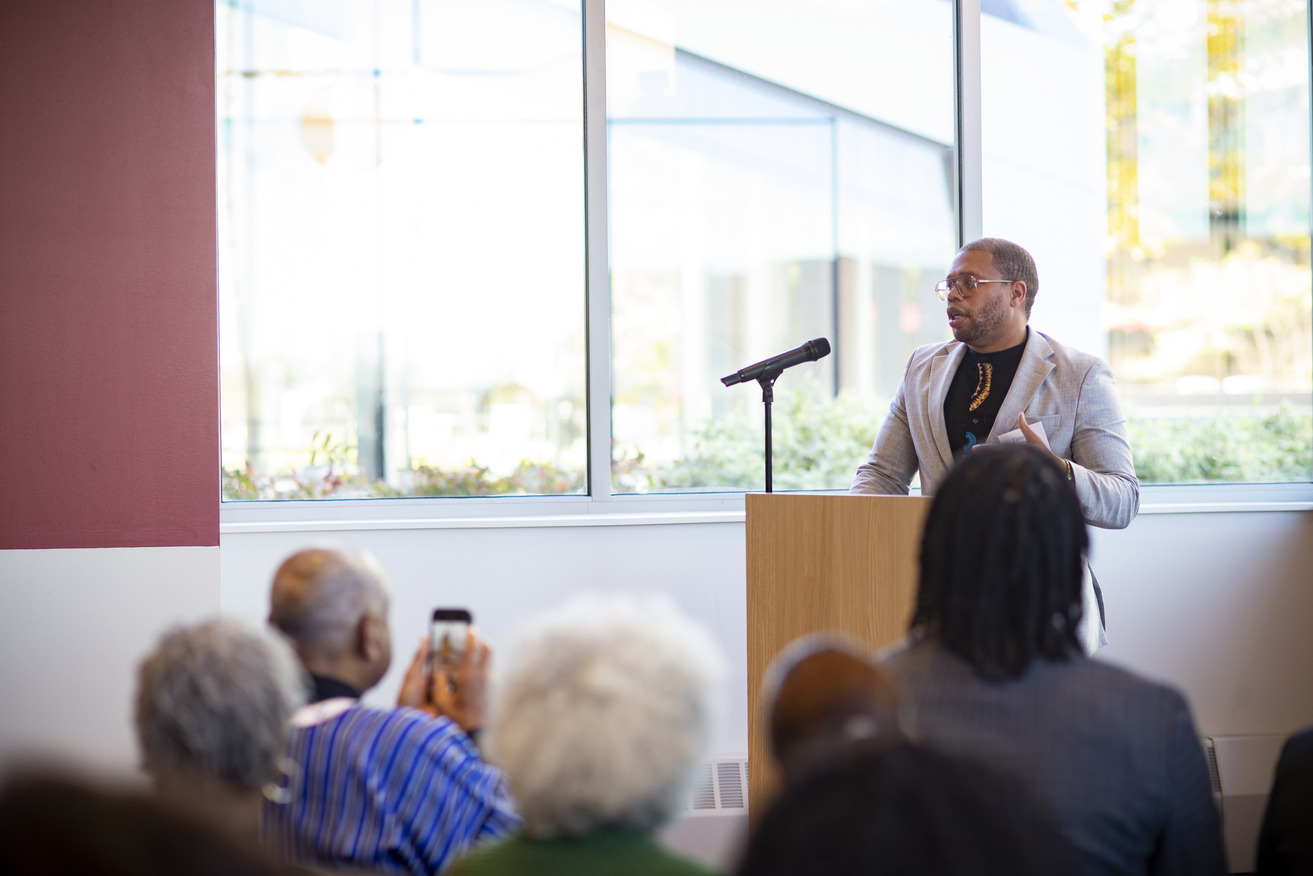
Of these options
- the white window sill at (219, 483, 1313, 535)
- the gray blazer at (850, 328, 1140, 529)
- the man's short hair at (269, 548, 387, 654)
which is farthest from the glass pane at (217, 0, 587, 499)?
the man's short hair at (269, 548, 387, 654)

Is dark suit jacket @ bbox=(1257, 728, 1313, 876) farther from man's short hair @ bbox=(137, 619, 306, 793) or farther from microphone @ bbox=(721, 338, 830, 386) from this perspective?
microphone @ bbox=(721, 338, 830, 386)

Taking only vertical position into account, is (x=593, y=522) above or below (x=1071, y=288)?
below

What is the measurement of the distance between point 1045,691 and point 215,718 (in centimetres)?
100

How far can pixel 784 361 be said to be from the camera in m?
3.05

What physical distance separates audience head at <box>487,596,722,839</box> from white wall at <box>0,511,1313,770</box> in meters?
2.16

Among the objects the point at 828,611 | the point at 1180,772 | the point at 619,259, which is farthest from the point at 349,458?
the point at 1180,772

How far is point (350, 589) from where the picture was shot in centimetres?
179

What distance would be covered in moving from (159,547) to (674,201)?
2120mm

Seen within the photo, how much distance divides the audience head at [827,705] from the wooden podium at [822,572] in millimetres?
1508

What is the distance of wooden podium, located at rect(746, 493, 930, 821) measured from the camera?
2.67 meters

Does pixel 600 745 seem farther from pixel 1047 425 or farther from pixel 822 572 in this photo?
pixel 1047 425

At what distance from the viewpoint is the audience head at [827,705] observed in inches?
41.9

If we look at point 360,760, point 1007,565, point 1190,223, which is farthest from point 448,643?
point 1190,223

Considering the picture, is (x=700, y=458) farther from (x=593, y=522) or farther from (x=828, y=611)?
(x=828, y=611)
